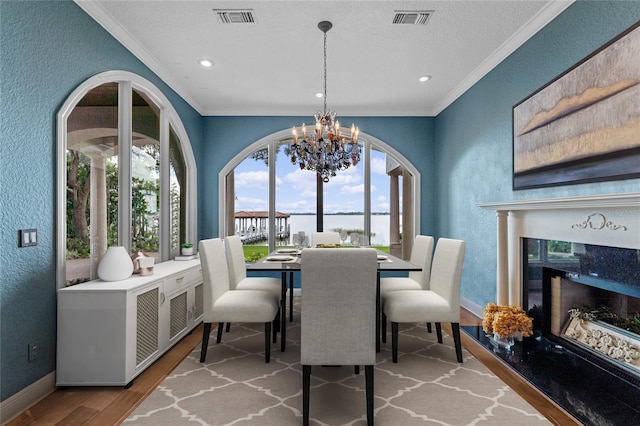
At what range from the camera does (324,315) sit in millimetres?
2010

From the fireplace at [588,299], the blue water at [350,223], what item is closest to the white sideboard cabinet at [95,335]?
the fireplace at [588,299]

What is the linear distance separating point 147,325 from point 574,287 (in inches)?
123

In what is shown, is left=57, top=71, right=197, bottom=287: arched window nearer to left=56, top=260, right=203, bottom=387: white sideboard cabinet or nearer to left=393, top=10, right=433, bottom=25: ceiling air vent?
Answer: left=56, top=260, right=203, bottom=387: white sideboard cabinet

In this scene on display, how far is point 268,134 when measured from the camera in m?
5.39

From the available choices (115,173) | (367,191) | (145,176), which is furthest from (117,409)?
(367,191)

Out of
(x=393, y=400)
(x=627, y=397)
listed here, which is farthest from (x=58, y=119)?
(x=627, y=397)

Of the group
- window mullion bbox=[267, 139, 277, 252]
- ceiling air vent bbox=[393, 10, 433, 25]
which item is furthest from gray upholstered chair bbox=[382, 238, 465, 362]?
window mullion bbox=[267, 139, 277, 252]

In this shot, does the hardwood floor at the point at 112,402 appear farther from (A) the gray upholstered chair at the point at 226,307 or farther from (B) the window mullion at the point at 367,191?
(B) the window mullion at the point at 367,191

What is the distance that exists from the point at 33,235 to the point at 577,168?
3.44 m

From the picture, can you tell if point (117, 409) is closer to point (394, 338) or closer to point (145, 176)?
point (394, 338)

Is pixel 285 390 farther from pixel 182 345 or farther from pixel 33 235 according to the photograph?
pixel 33 235

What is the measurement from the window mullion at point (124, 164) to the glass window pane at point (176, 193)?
3.29 feet

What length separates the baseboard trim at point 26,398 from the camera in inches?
77.2

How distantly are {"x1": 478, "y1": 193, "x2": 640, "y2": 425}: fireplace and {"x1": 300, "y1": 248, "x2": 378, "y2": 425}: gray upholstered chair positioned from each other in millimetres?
1177
